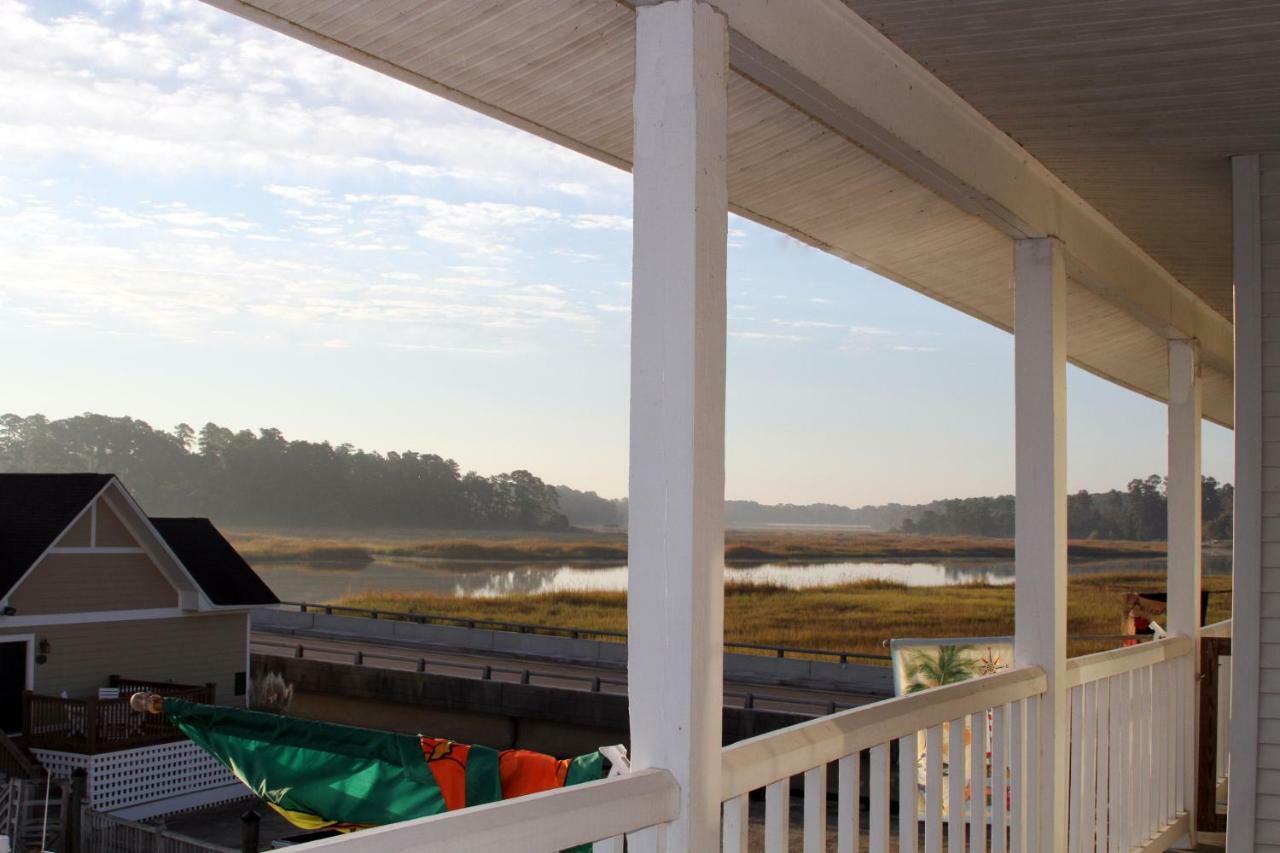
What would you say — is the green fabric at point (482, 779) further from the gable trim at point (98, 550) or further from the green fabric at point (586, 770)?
the gable trim at point (98, 550)

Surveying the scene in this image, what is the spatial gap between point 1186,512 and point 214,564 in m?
19.4

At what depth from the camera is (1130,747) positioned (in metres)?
4.42

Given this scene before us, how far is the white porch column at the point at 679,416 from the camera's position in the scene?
1.85m

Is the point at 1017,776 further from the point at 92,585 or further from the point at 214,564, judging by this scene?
the point at 214,564

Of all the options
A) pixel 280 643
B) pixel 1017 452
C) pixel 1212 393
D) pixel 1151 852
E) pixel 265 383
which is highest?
pixel 265 383

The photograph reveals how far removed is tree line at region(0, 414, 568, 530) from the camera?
4841 cm

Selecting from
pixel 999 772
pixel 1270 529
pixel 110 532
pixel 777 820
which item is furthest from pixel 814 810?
pixel 110 532

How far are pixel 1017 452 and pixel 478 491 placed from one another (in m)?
45.7

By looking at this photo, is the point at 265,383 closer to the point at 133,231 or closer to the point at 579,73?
the point at 133,231

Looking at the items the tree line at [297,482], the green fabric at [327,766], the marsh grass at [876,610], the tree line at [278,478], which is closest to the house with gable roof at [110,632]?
the marsh grass at [876,610]

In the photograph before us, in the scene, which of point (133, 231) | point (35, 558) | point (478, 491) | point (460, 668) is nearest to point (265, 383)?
point (133, 231)

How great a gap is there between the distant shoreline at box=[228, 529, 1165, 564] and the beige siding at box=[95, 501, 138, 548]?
1431 cm

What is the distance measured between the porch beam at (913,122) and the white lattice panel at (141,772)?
1683 centimetres

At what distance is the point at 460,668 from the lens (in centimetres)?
2620
